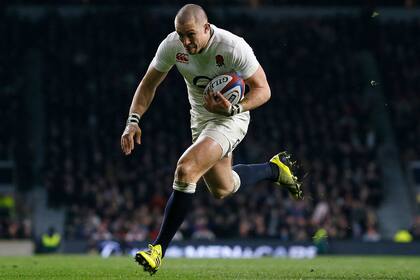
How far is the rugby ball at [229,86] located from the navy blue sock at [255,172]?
1.49 metres

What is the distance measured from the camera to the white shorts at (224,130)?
8.92 metres

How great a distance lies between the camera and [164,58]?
9117 millimetres

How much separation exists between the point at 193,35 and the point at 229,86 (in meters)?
0.64

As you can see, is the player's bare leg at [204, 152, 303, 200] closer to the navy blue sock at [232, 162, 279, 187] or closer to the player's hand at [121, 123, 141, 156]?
the navy blue sock at [232, 162, 279, 187]

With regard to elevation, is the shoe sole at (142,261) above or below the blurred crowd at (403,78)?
below

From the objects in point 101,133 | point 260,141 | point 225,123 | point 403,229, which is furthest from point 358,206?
point 225,123

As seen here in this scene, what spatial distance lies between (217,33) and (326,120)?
18833mm

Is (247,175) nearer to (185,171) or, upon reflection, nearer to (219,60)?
(219,60)

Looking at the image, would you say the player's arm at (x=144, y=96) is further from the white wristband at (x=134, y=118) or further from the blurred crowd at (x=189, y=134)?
the blurred crowd at (x=189, y=134)

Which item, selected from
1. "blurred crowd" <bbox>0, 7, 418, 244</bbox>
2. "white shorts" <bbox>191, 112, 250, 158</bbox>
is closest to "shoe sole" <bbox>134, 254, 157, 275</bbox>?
"white shorts" <bbox>191, 112, 250, 158</bbox>

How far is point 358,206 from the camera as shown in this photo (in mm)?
24125

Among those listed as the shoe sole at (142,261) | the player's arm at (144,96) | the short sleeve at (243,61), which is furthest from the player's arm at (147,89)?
the shoe sole at (142,261)

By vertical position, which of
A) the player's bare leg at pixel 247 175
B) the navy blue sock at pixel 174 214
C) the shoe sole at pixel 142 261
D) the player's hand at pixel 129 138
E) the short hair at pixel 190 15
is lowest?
the shoe sole at pixel 142 261

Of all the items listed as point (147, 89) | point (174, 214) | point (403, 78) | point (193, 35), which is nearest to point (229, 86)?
point (193, 35)
